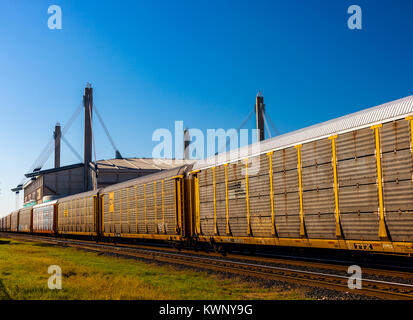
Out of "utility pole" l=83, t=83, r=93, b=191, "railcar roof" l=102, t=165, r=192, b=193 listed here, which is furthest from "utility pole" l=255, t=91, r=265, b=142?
"railcar roof" l=102, t=165, r=192, b=193

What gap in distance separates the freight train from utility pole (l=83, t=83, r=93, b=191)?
57092mm

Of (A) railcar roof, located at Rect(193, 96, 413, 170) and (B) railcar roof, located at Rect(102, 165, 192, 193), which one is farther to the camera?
(B) railcar roof, located at Rect(102, 165, 192, 193)

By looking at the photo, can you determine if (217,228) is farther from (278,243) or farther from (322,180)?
(322,180)

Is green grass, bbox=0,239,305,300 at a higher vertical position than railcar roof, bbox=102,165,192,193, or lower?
lower

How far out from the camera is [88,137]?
78.3 m

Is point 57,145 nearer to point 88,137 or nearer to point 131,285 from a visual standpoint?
point 88,137

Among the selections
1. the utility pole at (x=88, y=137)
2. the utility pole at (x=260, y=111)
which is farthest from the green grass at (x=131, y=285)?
the utility pole at (x=88, y=137)

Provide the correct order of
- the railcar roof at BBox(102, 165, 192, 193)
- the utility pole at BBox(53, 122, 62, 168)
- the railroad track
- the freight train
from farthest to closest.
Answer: the utility pole at BBox(53, 122, 62, 168) → the railcar roof at BBox(102, 165, 192, 193) → the freight train → the railroad track

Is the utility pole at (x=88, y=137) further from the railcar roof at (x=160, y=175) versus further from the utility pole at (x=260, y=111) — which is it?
the railcar roof at (x=160, y=175)

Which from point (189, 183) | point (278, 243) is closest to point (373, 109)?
point (278, 243)

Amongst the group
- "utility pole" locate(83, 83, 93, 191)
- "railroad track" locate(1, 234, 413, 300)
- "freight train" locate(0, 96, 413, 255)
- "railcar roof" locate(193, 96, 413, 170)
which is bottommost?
"railroad track" locate(1, 234, 413, 300)

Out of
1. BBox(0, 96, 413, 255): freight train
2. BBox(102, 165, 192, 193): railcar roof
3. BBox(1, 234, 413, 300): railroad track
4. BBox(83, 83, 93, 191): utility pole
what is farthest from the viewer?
BBox(83, 83, 93, 191): utility pole

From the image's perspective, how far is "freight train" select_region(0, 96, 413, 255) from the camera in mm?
10609

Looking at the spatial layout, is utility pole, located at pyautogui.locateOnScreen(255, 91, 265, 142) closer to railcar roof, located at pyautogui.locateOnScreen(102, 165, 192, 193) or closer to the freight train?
railcar roof, located at pyautogui.locateOnScreen(102, 165, 192, 193)
